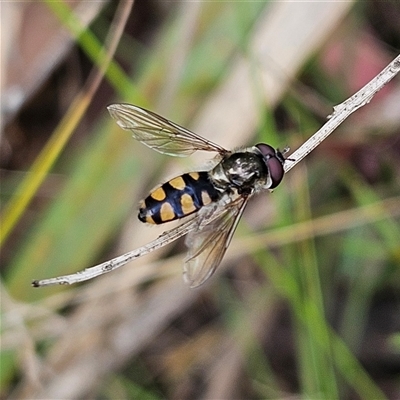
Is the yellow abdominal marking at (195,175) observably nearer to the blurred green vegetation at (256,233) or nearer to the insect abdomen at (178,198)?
the insect abdomen at (178,198)

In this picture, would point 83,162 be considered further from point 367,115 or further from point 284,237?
point 367,115

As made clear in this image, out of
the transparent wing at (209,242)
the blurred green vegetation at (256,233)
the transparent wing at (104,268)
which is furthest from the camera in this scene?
the blurred green vegetation at (256,233)

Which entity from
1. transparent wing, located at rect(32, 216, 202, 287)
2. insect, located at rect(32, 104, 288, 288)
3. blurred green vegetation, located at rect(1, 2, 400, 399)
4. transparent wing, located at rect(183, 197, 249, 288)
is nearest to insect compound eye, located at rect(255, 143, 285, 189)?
insect, located at rect(32, 104, 288, 288)

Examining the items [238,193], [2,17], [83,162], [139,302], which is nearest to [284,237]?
[238,193]

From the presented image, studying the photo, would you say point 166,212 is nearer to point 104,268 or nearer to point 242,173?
point 242,173

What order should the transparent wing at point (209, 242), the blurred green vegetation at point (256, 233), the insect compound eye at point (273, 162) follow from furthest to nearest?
the blurred green vegetation at point (256, 233) < the insect compound eye at point (273, 162) < the transparent wing at point (209, 242)

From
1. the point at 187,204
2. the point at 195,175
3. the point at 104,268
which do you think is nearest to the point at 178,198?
the point at 187,204

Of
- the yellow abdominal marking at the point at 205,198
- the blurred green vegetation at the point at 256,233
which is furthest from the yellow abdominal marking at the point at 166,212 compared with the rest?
the blurred green vegetation at the point at 256,233
